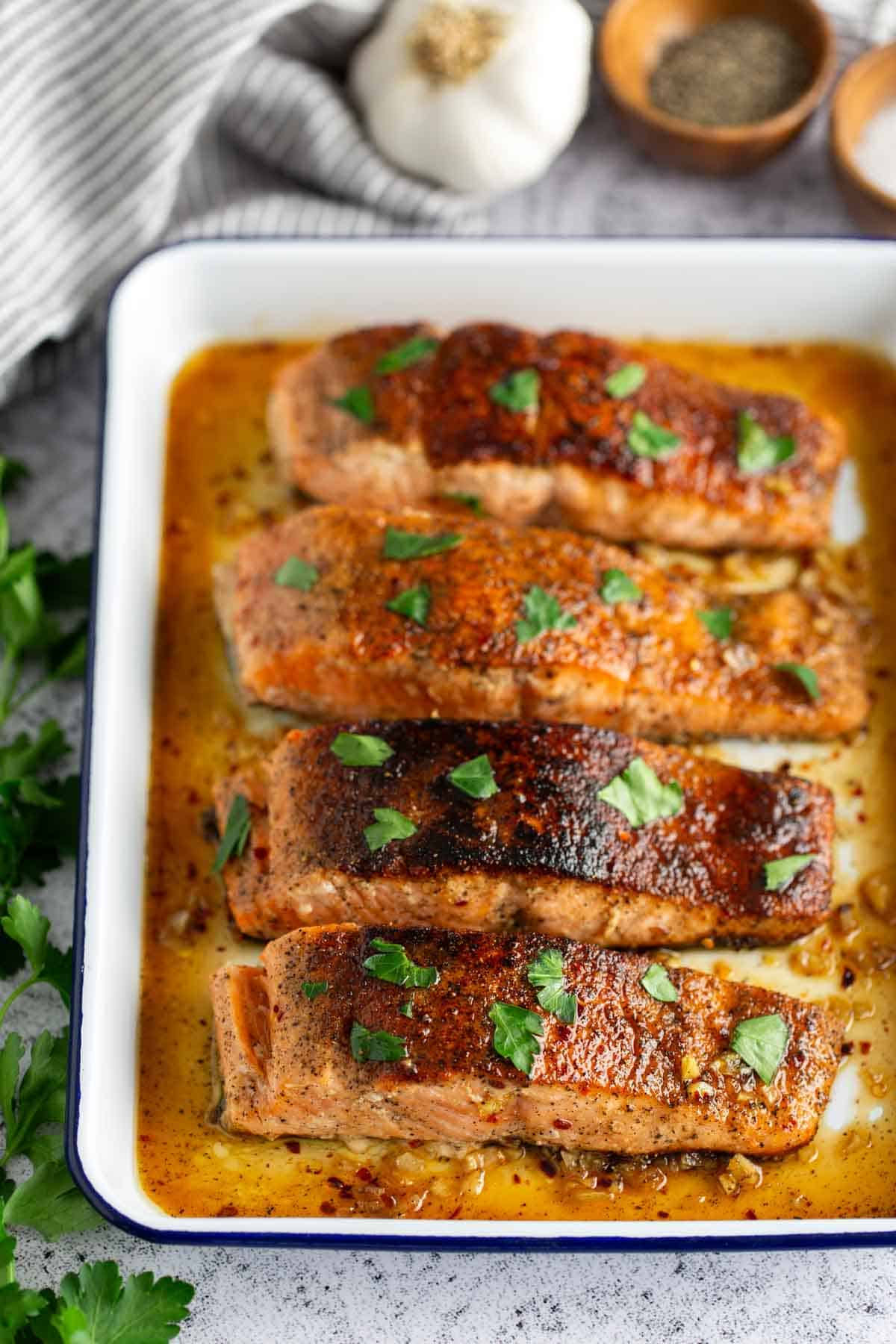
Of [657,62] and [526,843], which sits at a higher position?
[657,62]

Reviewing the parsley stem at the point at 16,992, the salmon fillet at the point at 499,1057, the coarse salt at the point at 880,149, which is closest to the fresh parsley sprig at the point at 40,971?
the parsley stem at the point at 16,992

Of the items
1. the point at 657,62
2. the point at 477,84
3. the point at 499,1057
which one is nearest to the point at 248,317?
the point at 477,84

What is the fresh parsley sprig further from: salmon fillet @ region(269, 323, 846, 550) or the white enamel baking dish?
salmon fillet @ region(269, 323, 846, 550)

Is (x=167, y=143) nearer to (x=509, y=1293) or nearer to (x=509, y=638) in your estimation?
(x=509, y=638)

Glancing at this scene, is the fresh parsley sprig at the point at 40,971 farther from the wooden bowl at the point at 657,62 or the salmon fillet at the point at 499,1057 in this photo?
the wooden bowl at the point at 657,62

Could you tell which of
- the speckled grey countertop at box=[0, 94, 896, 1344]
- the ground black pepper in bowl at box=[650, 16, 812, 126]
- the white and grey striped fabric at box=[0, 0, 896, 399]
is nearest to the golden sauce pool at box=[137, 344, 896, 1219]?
the speckled grey countertop at box=[0, 94, 896, 1344]

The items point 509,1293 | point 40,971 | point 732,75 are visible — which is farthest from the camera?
point 732,75

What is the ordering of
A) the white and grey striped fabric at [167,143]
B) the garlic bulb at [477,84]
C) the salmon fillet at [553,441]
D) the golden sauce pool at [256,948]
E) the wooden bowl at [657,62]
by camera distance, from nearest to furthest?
the golden sauce pool at [256,948], the salmon fillet at [553,441], the white and grey striped fabric at [167,143], the garlic bulb at [477,84], the wooden bowl at [657,62]
